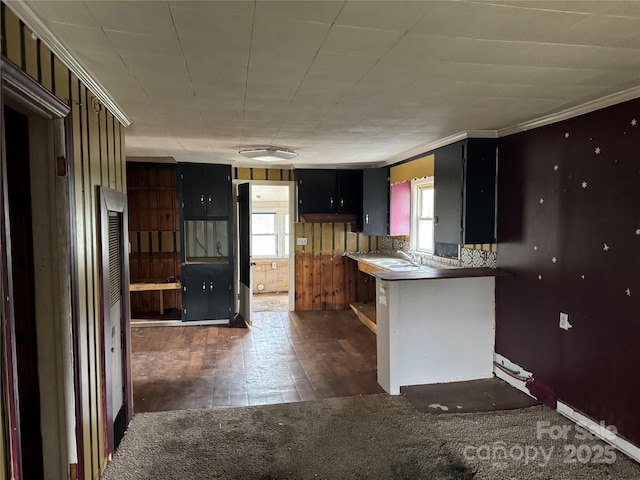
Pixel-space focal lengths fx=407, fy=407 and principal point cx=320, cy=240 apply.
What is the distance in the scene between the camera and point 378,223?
5598mm

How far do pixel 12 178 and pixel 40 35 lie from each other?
0.63 m

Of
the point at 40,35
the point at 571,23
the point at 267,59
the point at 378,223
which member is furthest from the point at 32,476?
the point at 378,223

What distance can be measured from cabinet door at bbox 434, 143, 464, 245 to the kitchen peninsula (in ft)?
1.38

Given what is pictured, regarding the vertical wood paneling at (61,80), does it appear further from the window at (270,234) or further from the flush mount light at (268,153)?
the window at (270,234)

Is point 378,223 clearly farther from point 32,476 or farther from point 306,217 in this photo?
point 32,476

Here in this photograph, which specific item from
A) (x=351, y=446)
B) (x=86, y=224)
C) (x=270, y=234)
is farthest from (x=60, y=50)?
(x=270, y=234)

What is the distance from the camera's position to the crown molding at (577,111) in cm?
243

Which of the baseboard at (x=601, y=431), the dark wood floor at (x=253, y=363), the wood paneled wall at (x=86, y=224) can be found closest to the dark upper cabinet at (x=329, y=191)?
the dark wood floor at (x=253, y=363)

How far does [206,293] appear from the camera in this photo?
18.6 ft

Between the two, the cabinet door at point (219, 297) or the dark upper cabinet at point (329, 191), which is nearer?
the cabinet door at point (219, 297)

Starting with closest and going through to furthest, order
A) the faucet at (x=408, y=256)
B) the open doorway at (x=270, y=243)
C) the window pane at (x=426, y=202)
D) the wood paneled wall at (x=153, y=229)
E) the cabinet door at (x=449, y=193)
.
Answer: the cabinet door at (x=449, y=193)
the window pane at (x=426, y=202)
the faucet at (x=408, y=256)
the wood paneled wall at (x=153, y=229)
the open doorway at (x=270, y=243)

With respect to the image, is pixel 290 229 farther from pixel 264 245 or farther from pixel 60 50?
pixel 60 50

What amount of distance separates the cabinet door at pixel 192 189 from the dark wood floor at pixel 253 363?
5.27ft

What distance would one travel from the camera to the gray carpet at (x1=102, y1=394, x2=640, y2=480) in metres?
2.38
